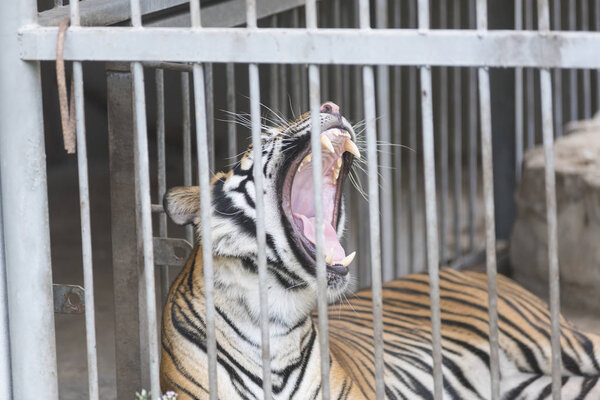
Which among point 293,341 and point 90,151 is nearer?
point 293,341

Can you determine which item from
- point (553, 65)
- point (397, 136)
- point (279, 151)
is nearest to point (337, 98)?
point (397, 136)

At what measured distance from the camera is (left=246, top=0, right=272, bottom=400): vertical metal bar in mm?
1960

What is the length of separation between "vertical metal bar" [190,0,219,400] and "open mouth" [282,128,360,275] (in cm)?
38

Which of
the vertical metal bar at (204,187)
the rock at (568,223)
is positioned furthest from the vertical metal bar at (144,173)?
the rock at (568,223)

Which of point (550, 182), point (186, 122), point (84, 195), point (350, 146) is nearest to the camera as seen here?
point (550, 182)

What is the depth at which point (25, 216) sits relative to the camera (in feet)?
7.20

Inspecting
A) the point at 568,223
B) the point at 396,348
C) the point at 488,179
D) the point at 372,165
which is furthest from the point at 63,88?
the point at 568,223

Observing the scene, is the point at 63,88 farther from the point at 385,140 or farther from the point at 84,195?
the point at 385,140

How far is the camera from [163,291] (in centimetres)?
303

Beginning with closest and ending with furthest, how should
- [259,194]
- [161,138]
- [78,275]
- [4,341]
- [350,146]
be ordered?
1. [259,194]
2. [4,341]
3. [350,146]
4. [161,138]
5. [78,275]

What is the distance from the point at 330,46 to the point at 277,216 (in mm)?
636

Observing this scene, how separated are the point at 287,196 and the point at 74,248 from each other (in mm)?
4631

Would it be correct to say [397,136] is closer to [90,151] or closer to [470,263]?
[470,263]

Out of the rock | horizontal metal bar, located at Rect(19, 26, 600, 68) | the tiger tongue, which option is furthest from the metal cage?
the rock
